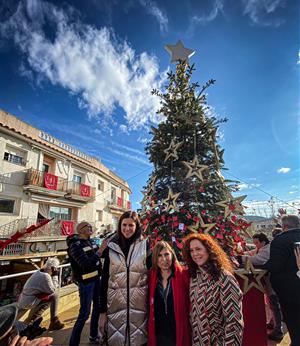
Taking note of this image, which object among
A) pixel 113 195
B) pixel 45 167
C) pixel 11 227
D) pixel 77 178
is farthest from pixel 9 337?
pixel 113 195

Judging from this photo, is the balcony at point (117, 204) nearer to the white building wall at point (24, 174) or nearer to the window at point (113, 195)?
the window at point (113, 195)

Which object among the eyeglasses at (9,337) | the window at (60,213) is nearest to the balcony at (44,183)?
the window at (60,213)

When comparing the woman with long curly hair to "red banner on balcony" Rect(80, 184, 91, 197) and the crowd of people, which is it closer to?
the crowd of people

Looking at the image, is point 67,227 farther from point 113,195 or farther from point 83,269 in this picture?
point 83,269

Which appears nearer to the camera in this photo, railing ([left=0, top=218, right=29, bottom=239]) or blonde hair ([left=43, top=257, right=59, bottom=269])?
blonde hair ([left=43, top=257, right=59, bottom=269])

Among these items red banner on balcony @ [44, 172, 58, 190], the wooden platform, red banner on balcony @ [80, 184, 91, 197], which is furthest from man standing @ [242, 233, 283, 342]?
red banner on balcony @ [80, 184, 91, 197]

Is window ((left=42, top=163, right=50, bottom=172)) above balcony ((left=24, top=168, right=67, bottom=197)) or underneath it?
above

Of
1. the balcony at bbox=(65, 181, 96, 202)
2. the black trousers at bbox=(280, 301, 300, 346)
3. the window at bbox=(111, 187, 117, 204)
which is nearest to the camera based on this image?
the black trousers at bbox=(280, 301, 300, 346)

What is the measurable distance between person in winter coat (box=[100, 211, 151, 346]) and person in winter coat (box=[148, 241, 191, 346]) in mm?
110

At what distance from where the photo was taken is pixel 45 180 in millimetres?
13070

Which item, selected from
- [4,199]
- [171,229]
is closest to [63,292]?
Result: [171,229]

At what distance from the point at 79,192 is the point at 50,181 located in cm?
290

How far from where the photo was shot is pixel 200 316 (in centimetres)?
156

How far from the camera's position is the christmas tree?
3172 millimetres
